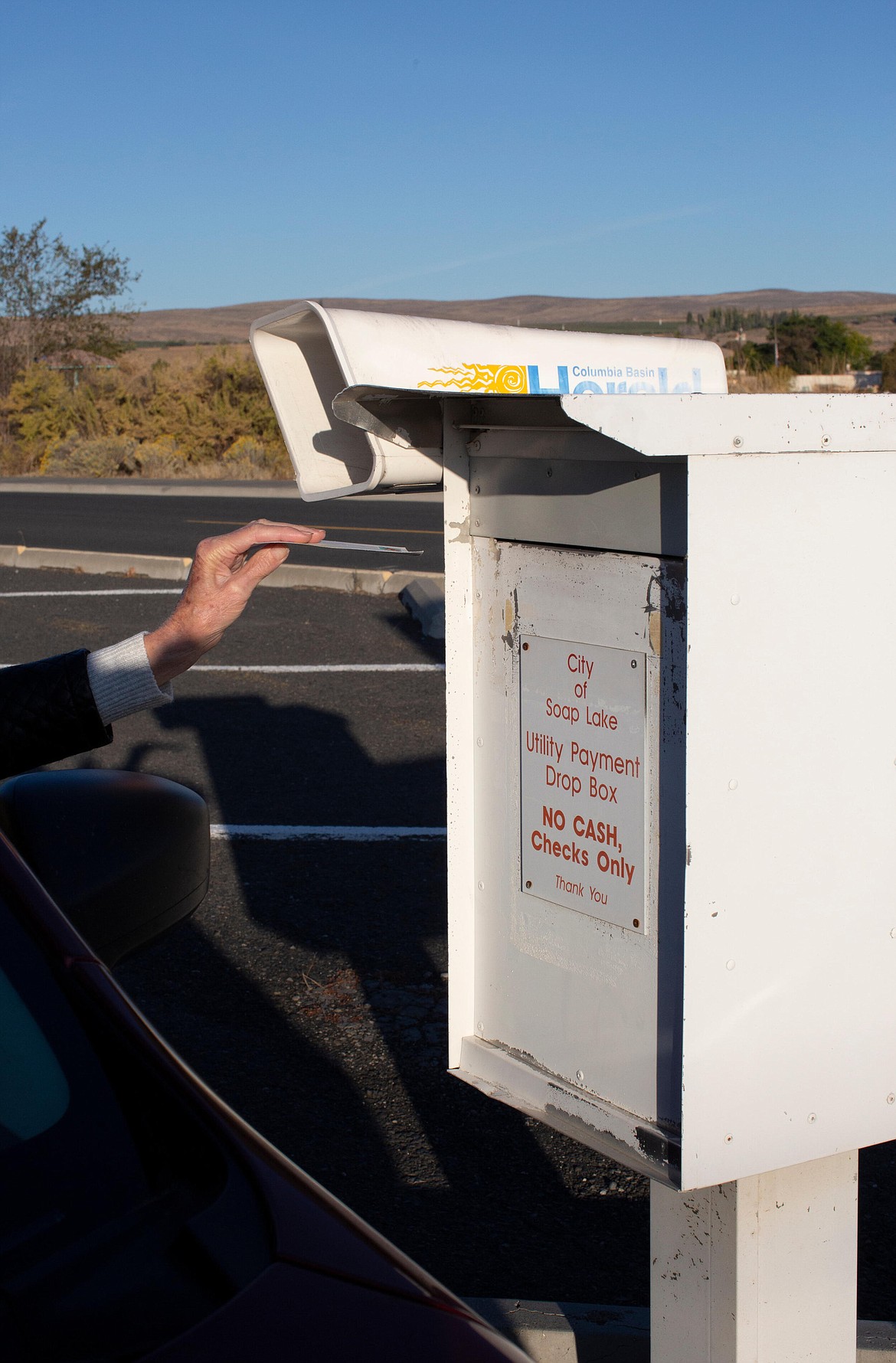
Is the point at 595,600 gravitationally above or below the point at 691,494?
below

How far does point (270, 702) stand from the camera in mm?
7066

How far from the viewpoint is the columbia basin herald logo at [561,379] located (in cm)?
202

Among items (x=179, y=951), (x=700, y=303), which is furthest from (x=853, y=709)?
(x=700, y=303)

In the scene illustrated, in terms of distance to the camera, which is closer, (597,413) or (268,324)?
(597,413)

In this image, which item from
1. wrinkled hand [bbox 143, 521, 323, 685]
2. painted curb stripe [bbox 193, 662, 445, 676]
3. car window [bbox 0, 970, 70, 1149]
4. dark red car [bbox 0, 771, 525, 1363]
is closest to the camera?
dark red car [bbox 0, 771, 525, 1363]

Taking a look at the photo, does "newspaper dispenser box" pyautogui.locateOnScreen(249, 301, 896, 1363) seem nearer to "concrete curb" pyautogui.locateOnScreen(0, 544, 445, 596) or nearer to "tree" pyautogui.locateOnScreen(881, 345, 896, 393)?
"concrete curb" pyautogui.locateOnScreen(0, 544, 445, 596)

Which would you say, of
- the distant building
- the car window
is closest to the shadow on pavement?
the car window

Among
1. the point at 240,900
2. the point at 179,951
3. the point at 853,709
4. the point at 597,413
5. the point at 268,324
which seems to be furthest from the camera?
the point at 240,900

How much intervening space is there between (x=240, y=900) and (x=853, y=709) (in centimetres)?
310

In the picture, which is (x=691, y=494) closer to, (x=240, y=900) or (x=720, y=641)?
(x=720, y=641)

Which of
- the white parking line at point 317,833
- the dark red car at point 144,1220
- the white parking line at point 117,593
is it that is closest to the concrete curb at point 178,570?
the white parking line at point 117,593

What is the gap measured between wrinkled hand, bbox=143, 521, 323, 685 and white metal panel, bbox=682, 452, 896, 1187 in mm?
943

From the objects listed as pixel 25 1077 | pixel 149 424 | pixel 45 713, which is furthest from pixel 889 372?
pixel 25 1077

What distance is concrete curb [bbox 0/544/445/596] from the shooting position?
10.2 metres
